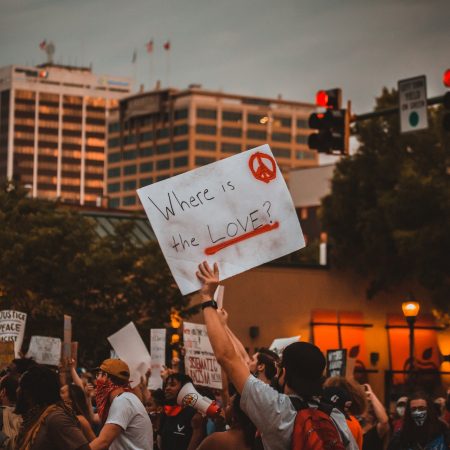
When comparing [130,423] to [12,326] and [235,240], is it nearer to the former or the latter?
[235,240]

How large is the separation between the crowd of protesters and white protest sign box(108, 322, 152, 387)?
339cm

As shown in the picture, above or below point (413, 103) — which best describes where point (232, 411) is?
below

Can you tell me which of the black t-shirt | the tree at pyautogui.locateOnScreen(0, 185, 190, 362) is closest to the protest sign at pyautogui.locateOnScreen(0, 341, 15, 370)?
the black t-shirt

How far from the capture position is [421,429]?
1004 cm

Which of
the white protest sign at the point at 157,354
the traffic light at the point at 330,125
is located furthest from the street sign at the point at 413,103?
the white protest sign at the point at 157,354

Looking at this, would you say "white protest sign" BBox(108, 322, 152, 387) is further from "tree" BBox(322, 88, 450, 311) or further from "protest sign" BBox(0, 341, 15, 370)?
"tree" BBox(322, 88, 450, 311)

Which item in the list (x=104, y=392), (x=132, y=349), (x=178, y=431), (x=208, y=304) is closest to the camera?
(x=208, y=304)

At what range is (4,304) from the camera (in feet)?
127

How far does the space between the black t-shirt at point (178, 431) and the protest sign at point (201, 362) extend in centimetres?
232

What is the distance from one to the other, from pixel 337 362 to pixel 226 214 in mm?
11614

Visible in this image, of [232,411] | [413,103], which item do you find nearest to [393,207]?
[413,103]

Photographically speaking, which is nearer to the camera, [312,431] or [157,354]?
[312,431]

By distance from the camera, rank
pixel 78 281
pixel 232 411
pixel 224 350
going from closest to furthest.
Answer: pixel 224 350 < pixel 232 411 < pixel 78 281

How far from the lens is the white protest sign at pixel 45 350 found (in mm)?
20984
